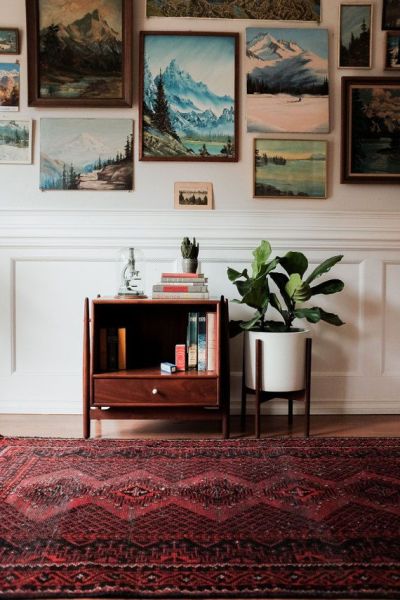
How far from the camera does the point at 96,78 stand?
2.77 m

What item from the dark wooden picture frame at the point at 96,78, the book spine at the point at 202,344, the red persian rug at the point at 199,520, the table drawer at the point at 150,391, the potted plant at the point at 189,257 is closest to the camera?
the red persian rug at the point at 199,520

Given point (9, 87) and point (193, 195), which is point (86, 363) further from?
point (9, 87)

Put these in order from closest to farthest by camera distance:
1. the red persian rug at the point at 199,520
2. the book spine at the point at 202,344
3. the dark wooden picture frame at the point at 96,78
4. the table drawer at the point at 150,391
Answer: the red persian rug at the point at 199,520 → the table drawer at the point at 150,391 → the book spine at the point at 202,344 → the dark wooden picture frame at the point at 96,78

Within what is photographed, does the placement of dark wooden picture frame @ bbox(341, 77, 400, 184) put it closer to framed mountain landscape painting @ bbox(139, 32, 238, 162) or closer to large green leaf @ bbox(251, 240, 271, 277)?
framed mountain landscape painting @ bbox(139, 32, 238, 162)

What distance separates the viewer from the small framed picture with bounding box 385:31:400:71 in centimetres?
282

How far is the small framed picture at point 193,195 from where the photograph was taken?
111 inches

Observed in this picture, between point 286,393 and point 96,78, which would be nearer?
point 286,393

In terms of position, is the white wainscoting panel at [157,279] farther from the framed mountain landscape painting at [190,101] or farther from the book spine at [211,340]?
the book spine at [211,340]

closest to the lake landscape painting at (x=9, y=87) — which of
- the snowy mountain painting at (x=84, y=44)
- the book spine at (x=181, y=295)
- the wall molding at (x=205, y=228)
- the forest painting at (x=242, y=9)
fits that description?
the snowy mountain painting at (x=84, y=44)

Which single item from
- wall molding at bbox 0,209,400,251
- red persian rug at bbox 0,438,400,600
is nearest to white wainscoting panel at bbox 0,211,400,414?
wall molding at bbox 0,209,400,251

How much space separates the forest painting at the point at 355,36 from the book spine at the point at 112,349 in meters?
1.82

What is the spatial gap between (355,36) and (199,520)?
2.53m

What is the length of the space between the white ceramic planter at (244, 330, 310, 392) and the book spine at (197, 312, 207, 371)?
0.71 ft

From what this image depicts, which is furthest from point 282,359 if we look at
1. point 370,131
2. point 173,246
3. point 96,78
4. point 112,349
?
point 96,78
